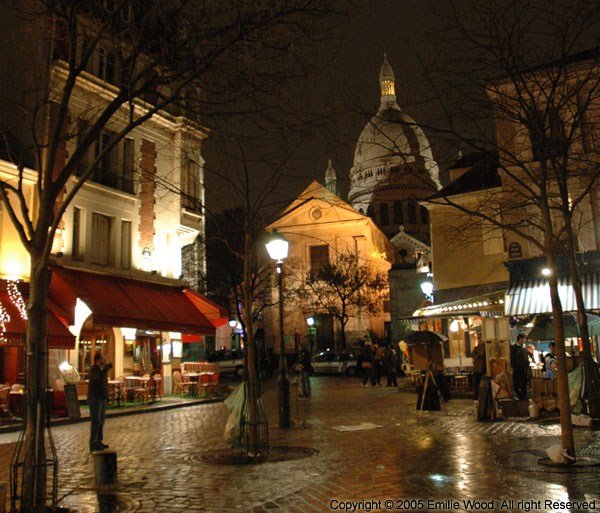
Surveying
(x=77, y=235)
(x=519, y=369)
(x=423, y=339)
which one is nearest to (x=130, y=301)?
(x=77, y=235)

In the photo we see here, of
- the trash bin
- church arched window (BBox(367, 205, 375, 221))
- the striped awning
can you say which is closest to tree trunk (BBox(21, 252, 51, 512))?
the trash bin

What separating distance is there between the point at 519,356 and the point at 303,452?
8346mm

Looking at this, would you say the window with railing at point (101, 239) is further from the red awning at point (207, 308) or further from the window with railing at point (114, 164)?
the red awning at point (207, 308)

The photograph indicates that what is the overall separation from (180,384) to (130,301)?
3.92 m

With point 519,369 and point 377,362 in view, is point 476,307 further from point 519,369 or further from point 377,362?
point 377,362

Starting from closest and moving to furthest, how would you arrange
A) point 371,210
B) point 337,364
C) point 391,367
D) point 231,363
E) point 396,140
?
point 396,140
point 391,367
point 337,364
point 231,363
point 371,210

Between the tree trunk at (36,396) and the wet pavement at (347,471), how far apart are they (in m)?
0.70

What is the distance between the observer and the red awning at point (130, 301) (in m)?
18.2

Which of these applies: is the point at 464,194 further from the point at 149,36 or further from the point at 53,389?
the point at 149,36

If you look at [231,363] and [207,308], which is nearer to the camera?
[207,308]

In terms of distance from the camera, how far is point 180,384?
22.3m

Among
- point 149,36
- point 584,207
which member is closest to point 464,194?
point 584,207

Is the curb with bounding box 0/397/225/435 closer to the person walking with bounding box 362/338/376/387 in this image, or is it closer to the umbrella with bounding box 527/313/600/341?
the person walking with bounding box 362/338/376/387

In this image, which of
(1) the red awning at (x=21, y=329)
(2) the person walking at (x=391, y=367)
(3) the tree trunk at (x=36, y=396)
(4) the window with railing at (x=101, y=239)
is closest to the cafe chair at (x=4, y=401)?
(1) the red awning at (x=21, y=329)
